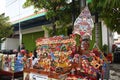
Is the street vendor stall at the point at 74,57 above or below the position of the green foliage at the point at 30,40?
below

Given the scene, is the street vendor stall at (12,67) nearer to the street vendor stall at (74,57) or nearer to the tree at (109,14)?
the street vendor stall at (74,57)

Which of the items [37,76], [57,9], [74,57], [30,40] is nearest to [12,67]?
[37,76]

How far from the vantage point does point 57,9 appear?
1023 centimetres

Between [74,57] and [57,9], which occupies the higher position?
[57,9]

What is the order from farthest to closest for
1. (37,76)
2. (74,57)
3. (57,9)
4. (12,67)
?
(57,9)
(12,67)
(37,76)
(74,57)

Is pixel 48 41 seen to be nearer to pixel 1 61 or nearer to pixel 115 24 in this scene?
pixel 115 24

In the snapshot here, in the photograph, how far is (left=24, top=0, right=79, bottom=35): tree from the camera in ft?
32.9

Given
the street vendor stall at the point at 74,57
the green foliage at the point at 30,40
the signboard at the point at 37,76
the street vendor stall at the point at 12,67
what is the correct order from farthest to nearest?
the green foliage at the point at 30,40
the street vendor stall at the point at 12,67
the signboard at the point at 37,76
the street vendor stall at the point at 74,57

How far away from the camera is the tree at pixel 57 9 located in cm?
1004

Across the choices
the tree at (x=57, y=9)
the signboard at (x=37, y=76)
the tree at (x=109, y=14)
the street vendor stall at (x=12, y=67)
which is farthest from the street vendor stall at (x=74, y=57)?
the tree at (x=57, y=9)

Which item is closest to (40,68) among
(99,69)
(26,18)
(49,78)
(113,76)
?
(49,78)

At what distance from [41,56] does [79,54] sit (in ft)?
4.38

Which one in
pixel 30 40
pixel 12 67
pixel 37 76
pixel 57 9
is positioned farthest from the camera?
pixel 30 40

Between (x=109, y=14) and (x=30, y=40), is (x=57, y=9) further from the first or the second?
(x=30, y=40)
